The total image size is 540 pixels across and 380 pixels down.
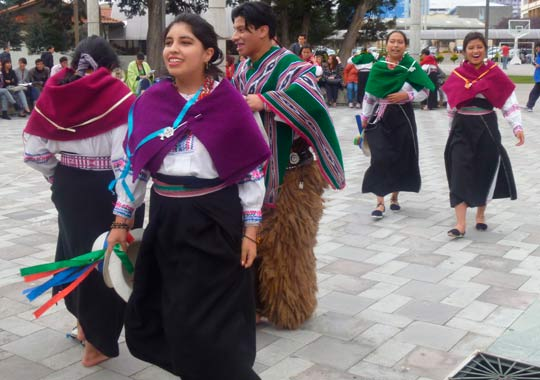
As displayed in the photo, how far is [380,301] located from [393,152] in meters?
2.66

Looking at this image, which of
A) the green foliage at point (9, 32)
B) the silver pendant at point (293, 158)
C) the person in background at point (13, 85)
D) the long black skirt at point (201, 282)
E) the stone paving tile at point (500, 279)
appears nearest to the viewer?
the long black skirt at point (201, 282)

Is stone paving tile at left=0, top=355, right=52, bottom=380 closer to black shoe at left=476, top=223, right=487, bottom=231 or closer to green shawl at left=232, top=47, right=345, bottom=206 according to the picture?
green shawl at left=232, top=47, right=345, bottom=206

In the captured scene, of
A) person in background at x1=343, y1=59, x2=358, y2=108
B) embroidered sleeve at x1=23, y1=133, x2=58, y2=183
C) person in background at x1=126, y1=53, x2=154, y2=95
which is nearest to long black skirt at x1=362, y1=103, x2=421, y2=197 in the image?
embroidered sleeve at x1=23, y1=133, x2=58, y2=183

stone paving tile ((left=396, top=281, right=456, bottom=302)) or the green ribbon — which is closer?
the green ribbon

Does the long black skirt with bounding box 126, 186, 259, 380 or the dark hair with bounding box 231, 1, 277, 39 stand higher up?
the dark hair with bounding box 231, 1, 277, 39

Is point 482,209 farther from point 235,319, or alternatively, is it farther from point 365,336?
point 235,319

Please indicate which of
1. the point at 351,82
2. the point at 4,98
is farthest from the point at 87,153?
the point at 351,82

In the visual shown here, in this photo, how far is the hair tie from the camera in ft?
12.3

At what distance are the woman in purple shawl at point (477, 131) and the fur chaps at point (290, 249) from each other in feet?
8.46

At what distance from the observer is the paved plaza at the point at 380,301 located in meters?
3.96

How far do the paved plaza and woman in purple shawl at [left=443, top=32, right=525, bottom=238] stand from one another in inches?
15.6

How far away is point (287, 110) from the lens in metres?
4.00

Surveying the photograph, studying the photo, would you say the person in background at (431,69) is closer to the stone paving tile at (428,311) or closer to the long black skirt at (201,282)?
the stone paving tile at (428,311)

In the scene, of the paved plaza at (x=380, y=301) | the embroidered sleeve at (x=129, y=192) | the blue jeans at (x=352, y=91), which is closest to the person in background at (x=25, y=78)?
the blue jeans at (x=352, y=91)
